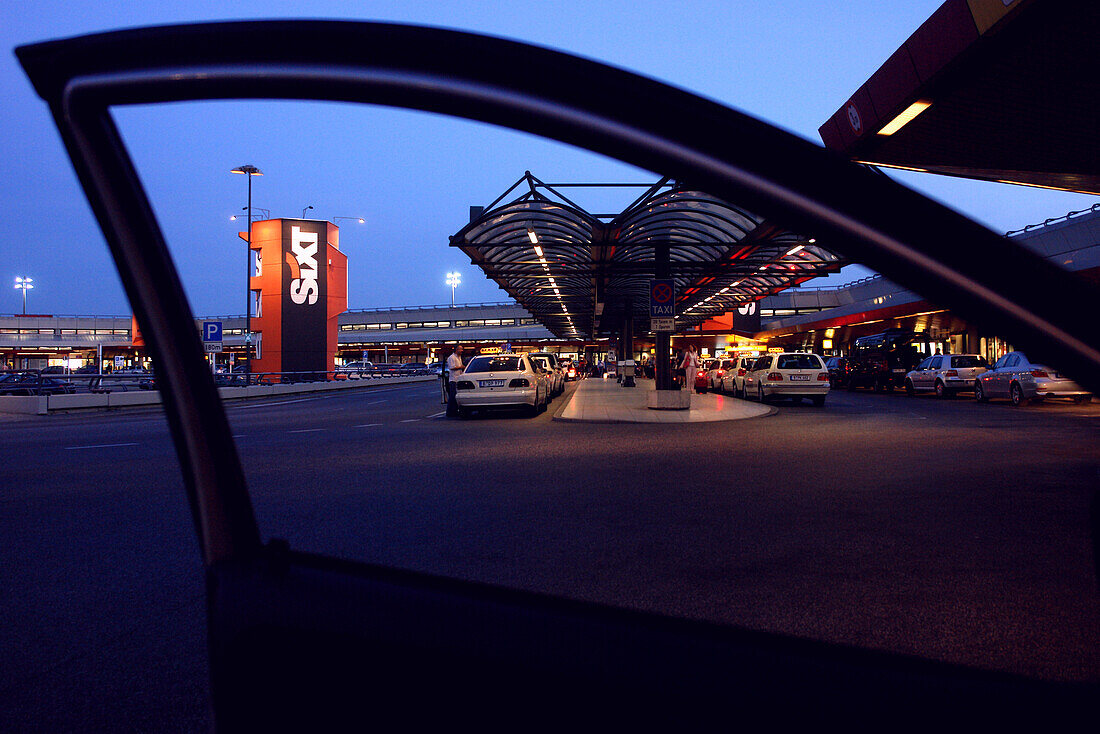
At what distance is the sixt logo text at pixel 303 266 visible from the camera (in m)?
50.4

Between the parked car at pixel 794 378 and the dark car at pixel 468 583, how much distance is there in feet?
76.4

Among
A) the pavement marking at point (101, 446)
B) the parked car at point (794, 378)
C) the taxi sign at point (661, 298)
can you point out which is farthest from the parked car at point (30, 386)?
the parked car at point (794, 378)

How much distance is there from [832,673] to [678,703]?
0.20 metres

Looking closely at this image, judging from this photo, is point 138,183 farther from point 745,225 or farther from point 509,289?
point 509,289

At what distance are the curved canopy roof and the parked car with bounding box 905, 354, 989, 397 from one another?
24.4 feet

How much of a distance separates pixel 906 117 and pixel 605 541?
984cm

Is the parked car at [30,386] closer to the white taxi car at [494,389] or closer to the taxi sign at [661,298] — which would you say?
the white taxi car at [494,389]

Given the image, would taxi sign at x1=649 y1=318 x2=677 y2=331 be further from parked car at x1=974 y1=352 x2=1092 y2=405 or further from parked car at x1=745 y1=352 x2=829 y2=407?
parked car at x1=974 y1=352 x2=1092 y2=405

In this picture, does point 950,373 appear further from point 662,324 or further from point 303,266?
point 303,266

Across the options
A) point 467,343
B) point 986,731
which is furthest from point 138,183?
point 467,343

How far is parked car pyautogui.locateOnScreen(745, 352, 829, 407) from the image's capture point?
2297cm

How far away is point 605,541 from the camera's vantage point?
5.36 meters

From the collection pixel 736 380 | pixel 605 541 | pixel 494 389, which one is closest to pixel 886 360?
pixel 736 380

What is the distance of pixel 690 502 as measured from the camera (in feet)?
22.6
